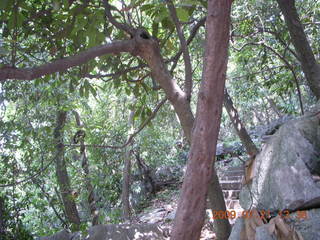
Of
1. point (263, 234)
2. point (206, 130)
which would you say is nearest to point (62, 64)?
point (206, 130)

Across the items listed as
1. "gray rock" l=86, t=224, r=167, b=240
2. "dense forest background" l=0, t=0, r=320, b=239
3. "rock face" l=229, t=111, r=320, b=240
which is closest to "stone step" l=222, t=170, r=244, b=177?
"dense forest background" l=0, t=0, r=320, b=239

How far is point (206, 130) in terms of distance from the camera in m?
1.12

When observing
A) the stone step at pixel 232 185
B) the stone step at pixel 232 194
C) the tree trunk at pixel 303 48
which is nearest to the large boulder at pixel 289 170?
the tree trunk at pixel 303 48

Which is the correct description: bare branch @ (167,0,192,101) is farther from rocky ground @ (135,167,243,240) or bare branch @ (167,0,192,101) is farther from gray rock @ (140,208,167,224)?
gray rock @ (140,208,167,224)

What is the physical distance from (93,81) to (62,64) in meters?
3.85

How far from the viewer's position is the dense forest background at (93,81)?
2414mm

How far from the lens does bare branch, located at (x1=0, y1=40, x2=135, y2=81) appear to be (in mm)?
1471

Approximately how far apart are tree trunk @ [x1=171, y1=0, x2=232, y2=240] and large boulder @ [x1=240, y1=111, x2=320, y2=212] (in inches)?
40.4

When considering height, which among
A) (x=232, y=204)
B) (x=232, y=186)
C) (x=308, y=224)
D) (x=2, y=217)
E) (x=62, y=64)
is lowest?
(x=232, y=204)

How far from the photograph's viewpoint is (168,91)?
7.29ft

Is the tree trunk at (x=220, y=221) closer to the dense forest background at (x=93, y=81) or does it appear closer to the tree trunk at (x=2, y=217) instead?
the dense forest background at (x=93, y=81)

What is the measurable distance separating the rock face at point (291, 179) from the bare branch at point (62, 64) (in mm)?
1235

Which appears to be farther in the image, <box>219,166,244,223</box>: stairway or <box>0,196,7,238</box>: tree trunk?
<box>219,166,244,223</box>: stairway
